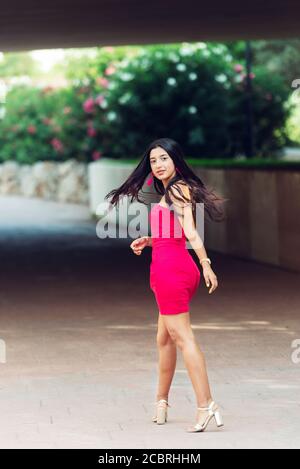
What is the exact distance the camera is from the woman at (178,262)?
7.18m

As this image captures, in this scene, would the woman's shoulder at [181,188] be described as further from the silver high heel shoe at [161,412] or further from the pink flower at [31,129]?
the pink flower at [31,129]

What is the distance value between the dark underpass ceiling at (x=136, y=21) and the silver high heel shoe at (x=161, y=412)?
32.3ft

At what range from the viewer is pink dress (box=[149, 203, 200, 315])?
7188 millimetres

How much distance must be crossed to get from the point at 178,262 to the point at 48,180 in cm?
3045

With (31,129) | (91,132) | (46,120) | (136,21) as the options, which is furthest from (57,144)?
(136,21)

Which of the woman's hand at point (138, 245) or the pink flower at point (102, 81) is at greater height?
the pink flower at point (102, 81)

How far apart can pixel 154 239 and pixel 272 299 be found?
5981mm

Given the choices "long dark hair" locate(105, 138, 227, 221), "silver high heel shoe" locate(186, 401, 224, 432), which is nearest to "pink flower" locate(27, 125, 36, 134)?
"long dark hair" locate(105, 138, 227, 221)

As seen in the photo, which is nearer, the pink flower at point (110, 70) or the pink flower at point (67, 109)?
the pink flower at point (110, 70)

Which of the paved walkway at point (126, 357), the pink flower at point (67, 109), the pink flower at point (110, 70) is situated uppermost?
the pink flower at point (110, 70)

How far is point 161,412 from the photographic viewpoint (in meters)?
7.25

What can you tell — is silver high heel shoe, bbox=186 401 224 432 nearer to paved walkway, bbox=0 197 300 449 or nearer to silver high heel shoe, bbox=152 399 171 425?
paved walkway, bbox=0 197 300 449

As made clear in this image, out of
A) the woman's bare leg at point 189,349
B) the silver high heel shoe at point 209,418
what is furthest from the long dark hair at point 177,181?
the silver high heel shoe at point 209,418
